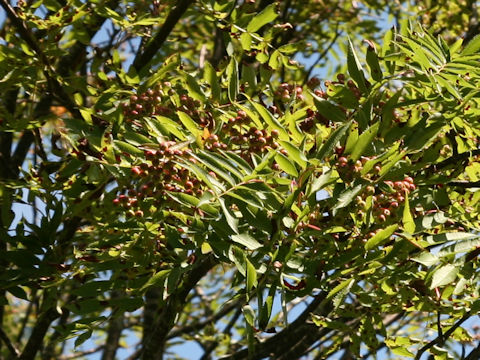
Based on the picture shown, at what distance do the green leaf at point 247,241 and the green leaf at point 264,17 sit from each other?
2.94ft

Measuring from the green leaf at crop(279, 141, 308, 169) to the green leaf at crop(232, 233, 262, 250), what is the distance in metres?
0.19

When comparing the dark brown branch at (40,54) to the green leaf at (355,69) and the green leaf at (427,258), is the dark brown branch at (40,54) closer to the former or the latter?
the green leaf at (355,69)

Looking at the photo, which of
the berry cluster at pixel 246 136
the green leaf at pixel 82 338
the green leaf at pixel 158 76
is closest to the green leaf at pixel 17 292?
the green leaf at pixel 82 338

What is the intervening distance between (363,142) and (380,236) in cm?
20

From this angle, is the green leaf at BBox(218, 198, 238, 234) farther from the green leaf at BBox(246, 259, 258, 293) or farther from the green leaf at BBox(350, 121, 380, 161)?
the green leaf at BBox(350, 121, 380, 161)

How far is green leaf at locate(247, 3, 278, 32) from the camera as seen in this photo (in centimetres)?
218

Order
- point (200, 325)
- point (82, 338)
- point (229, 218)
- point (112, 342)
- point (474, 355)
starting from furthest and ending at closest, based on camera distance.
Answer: point (200, 325) → point (112, 342) → point (474, 355) → point (82, 338) → point (229, 218)

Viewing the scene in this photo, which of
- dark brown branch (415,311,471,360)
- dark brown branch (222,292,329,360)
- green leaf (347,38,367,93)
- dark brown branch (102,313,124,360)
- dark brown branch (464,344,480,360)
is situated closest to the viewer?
green leaf (347,38,367,93)

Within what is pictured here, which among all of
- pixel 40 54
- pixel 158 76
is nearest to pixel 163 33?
pixel 40 54

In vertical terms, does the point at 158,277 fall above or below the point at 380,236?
below

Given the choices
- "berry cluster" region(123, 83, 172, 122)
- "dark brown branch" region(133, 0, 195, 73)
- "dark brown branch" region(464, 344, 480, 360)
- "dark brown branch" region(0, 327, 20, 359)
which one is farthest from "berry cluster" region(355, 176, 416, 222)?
"dark brown branch" region(0, 327, 20, 359)

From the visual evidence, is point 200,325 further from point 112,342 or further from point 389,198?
point 389,198

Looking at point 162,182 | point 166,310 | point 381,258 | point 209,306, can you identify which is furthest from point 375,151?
point 209,306

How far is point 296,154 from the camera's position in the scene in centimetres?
150
